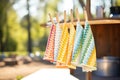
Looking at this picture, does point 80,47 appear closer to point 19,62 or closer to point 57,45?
point 57,45

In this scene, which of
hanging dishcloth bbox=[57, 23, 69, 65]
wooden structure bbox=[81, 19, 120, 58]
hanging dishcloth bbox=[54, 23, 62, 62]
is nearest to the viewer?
hanging dishcloth bbox=[57, 23, 69, 65]

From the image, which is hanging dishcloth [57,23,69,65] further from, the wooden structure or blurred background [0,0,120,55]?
blurred background [0,0,120,55]

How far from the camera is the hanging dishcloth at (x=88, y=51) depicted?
214 inches

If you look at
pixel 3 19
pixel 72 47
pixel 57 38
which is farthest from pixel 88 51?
pixel 3 19

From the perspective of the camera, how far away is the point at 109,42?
1000 cm

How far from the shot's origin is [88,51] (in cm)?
545

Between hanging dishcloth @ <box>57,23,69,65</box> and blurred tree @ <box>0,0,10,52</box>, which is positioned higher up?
blurred tree @ <box>0,0,10,52</box>

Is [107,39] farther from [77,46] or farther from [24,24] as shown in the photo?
[24,24]

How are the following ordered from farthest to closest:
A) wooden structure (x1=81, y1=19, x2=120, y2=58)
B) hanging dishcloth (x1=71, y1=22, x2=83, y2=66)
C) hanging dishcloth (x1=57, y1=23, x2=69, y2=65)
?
wooden structure (x1=81, y1=19, x2=120, y2=58) < hanging dishcloth (x1=57, y1=23, x2=69, y2=65) < hanging dishcloth (x1=71, y1=22, x2=83, y2=66)

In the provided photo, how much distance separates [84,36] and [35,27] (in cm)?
2025

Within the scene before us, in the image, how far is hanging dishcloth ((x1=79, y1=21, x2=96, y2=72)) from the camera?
545cm

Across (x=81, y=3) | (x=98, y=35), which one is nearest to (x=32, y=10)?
(x=81, y=3)

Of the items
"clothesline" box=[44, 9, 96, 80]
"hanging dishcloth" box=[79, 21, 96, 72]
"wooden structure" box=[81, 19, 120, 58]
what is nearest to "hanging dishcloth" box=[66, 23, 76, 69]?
"clothesline" box=[44, 9, 96, 80]

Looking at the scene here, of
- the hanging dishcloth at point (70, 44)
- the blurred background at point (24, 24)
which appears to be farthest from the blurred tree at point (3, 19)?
the hanging dishcloth at point (70, 44)
